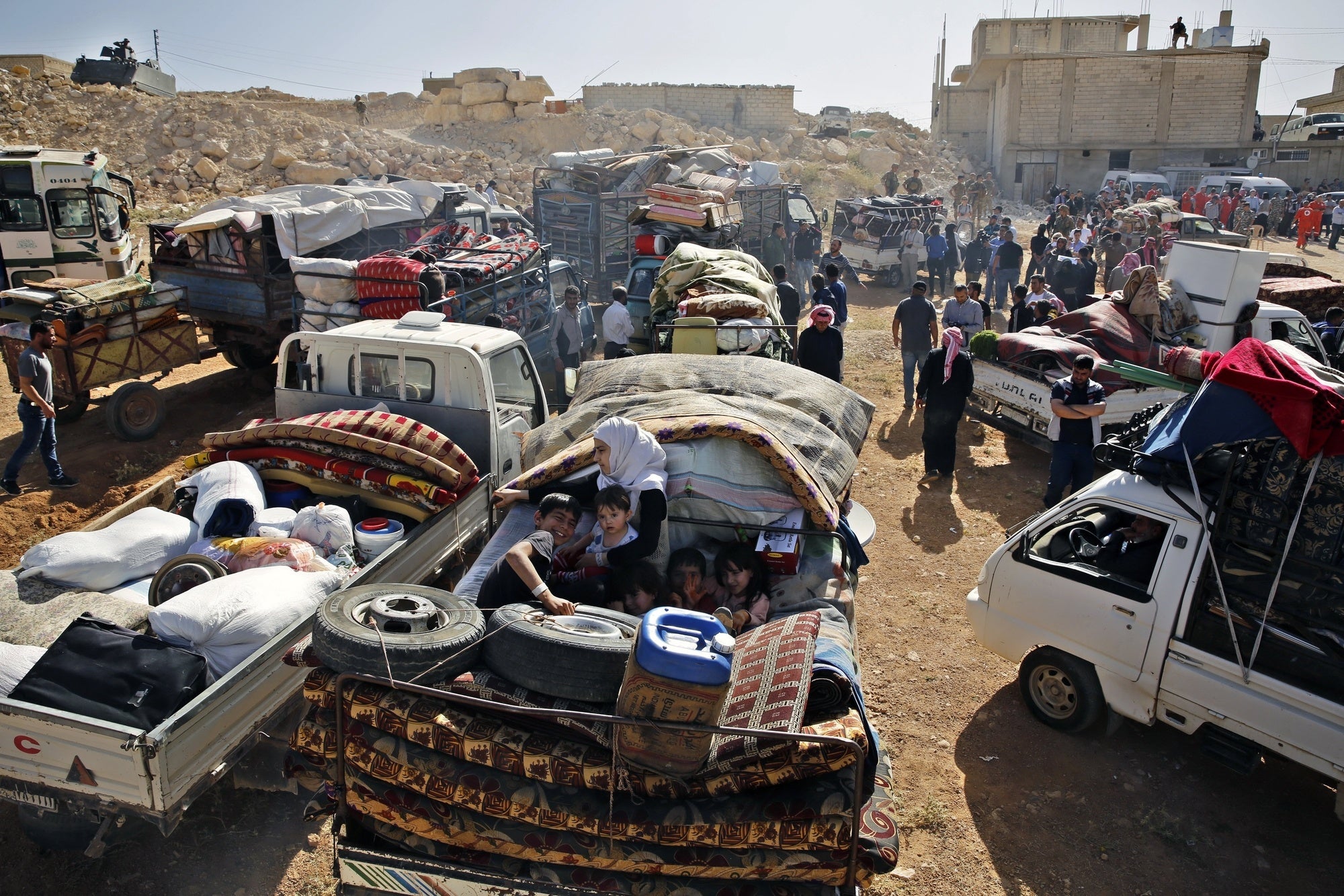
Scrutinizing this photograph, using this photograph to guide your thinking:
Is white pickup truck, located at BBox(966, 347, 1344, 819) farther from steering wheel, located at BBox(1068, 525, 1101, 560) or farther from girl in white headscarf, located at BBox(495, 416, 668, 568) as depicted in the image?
girl in white headscarf, located at BBox(495, 416, 668, 568)

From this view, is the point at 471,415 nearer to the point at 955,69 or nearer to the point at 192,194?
the point at 192,194

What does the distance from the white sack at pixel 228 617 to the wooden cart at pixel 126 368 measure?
667cm

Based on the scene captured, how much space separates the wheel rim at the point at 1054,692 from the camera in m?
5.40

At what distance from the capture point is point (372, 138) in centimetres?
3384

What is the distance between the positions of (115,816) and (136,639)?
74 centimetres

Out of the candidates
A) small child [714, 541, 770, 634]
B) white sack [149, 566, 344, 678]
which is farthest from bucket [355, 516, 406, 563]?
small child [714, 541, 770, 634]

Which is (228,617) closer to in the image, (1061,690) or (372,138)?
(1061,690)

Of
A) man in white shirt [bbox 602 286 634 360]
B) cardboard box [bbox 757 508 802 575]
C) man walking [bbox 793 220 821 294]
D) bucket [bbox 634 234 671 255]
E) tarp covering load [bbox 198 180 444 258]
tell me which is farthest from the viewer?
man walking [bbox 793 220 821 294]

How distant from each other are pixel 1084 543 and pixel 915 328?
20.3 ft

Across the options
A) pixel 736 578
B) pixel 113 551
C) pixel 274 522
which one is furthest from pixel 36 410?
pixel 736 578

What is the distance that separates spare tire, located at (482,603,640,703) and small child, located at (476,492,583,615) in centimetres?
34

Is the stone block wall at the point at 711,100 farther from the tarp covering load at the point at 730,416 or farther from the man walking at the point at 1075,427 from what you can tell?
the tarp covering load at the point at 730,416

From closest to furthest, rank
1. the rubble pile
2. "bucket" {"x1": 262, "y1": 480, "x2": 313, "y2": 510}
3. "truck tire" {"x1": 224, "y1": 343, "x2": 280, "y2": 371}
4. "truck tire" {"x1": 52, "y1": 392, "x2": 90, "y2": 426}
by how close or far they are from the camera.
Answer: "bucket" {"x1": 262, "y1": 480, "x2": 313, "y2": 510}
"truck tire" {"x1": 52, "y1": 392, "x2": 90, "y2": 426}
"truck tire" {"x1": 224, "y1": 343, "x2": 280, "y2": 371}
the rubble pile

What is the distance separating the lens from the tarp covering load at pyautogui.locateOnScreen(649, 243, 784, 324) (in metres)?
10.2
